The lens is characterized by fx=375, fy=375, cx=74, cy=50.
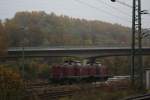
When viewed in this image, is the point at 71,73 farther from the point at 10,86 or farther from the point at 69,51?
the point at 69,51

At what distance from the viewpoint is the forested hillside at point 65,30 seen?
386 ft

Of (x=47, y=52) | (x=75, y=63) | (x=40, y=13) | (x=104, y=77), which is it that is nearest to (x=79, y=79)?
(x=75, y=63)

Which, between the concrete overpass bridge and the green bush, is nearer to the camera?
the green bush

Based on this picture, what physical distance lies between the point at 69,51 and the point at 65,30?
46.2 metres

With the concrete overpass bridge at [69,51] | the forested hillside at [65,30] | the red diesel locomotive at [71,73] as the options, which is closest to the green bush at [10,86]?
the red diesel locomotive at [71,73]

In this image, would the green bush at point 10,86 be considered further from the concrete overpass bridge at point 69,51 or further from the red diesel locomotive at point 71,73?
the concrete overpass bridge at point 69,51

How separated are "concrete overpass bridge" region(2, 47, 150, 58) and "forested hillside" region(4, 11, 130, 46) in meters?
18.6

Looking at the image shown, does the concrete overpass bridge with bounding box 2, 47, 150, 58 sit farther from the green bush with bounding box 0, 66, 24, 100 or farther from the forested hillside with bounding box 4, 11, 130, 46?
the green bush with bounding box 0, 66, 24, 100

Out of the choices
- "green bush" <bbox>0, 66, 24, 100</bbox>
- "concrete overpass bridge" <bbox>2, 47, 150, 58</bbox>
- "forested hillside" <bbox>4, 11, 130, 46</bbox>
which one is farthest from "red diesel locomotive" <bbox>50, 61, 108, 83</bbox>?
"forested hillside" <bbox>4, 11, 130, 46</bbox>

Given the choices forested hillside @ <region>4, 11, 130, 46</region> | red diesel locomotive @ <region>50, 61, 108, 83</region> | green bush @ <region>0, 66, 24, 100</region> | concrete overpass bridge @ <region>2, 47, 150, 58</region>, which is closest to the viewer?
green bush @ <region>0, 66, 24, 100</region>

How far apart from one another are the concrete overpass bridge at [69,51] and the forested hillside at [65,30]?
18.6 metres

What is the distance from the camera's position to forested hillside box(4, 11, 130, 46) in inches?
4636

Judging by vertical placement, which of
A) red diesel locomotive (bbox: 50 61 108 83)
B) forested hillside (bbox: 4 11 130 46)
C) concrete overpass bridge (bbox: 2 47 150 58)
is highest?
forested hillside (bbox: 4 11 130 46)

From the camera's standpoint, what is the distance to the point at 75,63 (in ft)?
167
